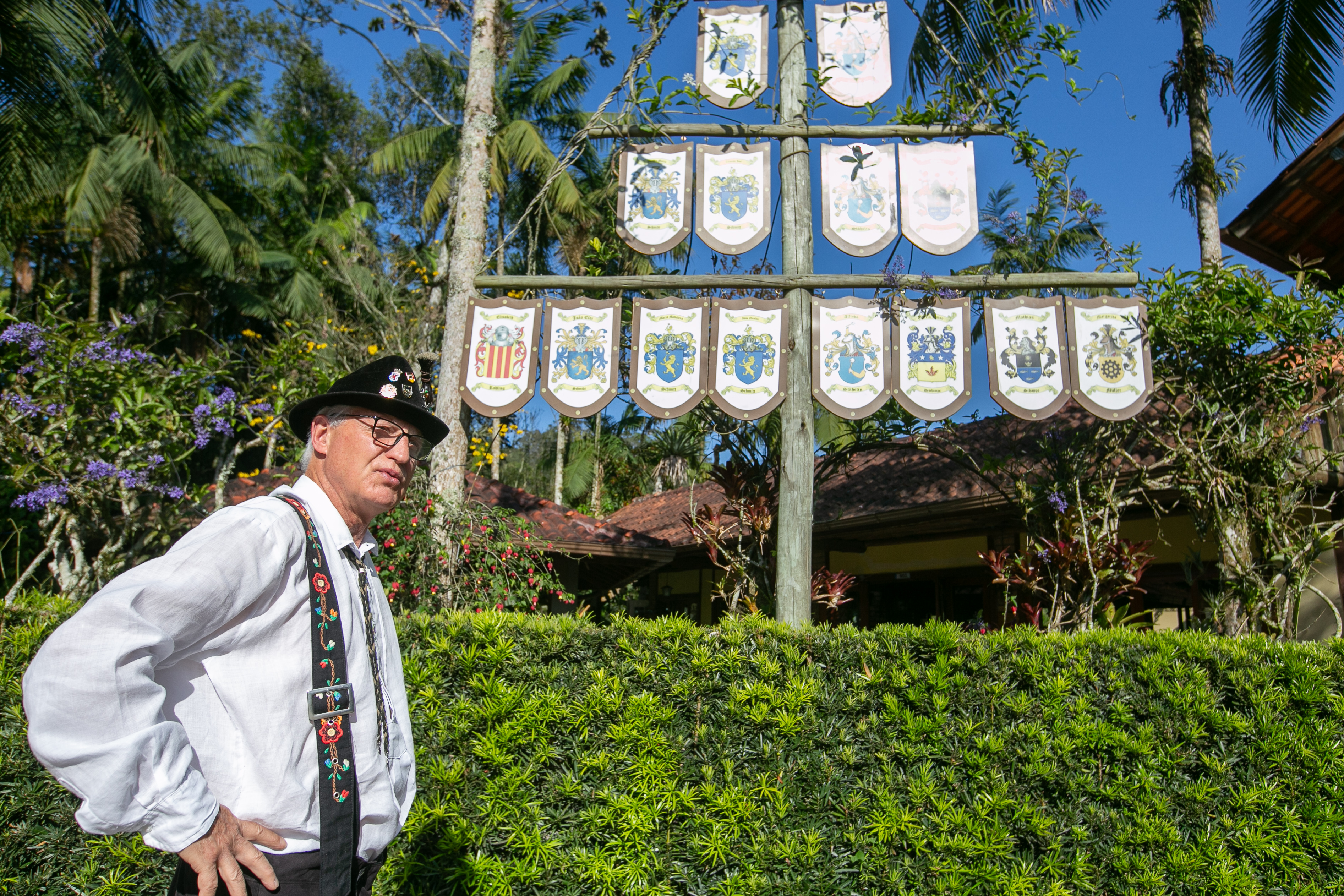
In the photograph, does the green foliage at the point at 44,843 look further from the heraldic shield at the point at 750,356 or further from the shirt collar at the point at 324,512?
the heraldic shield at the point at 750,356

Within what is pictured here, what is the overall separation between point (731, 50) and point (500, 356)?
2898 millimetres

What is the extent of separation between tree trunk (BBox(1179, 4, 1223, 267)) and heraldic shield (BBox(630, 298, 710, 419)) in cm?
734

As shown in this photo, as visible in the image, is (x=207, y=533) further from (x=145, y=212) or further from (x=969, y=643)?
(x=145, y=212)

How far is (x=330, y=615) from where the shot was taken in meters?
1.95

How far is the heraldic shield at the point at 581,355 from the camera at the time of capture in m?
5.89

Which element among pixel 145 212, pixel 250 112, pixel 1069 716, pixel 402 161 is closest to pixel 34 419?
pixel 1069 716

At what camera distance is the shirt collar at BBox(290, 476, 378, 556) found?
2.08 meters

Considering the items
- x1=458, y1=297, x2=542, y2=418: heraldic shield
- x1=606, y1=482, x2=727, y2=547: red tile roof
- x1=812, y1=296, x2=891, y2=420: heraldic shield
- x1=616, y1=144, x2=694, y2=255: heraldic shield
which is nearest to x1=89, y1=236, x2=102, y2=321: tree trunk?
x1=606, y1=482, x2=727, y2=547: red tile roof

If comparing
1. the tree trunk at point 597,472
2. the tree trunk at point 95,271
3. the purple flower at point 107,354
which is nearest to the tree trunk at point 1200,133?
the purple flower at point 107,354

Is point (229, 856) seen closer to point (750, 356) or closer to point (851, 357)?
point (750, 356)

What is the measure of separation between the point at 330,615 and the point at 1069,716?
3469 millimetres

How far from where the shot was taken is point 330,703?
188cm

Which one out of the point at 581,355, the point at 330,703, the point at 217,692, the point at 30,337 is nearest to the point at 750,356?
the point at 581,355

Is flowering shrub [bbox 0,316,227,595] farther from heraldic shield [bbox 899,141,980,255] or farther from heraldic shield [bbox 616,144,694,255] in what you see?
heraldic shield [bbox 899,141,980,255]
